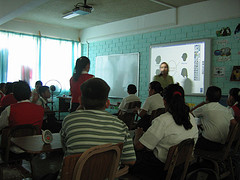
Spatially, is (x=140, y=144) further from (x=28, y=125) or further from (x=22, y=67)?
(x=22, y=67)

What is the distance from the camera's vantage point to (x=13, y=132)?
2248 mm

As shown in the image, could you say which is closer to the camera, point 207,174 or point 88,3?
point 207,174

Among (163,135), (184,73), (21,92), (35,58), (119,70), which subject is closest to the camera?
(163,135)

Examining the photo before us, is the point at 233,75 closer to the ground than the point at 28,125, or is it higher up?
higher up

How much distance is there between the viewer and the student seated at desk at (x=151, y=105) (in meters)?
3.84

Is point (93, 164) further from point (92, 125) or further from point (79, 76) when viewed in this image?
point (79, 76)

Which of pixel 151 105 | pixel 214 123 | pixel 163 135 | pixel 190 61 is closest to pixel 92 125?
pixel 163 135

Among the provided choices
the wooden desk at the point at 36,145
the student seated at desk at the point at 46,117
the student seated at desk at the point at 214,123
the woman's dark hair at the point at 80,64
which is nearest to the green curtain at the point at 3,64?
the student seated at desk at the point at 46,117

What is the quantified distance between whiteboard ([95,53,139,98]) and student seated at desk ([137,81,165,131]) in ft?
8.63

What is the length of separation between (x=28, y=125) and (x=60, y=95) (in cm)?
569

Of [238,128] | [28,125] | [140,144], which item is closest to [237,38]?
[238,128]

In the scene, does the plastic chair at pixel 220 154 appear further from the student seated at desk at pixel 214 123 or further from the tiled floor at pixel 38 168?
the tiled floor at pixel 38 168

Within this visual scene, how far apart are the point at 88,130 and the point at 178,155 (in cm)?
69

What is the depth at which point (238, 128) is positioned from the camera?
2.59 m
